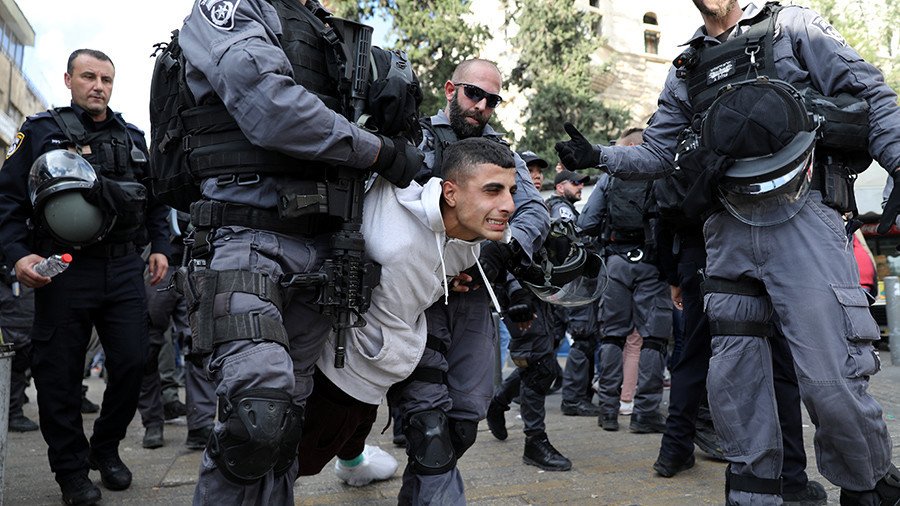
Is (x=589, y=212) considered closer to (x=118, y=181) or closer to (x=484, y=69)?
(x=484, y=69)

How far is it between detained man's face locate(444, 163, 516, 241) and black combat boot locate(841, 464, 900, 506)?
1.62 meters

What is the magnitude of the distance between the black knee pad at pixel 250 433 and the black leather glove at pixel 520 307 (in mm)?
1876

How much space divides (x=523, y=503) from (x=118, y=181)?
2673 millimetres

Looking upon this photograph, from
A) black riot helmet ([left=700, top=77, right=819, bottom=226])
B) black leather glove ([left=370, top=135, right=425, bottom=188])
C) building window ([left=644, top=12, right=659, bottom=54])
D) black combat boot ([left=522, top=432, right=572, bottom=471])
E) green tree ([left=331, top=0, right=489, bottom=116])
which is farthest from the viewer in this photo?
building window ([left=644, top=12, right=659, bottom=54])

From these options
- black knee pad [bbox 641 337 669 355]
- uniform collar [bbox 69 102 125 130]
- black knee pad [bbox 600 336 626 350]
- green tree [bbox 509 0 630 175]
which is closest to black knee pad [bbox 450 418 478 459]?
uniform collar [bbox 69 102 125 130]

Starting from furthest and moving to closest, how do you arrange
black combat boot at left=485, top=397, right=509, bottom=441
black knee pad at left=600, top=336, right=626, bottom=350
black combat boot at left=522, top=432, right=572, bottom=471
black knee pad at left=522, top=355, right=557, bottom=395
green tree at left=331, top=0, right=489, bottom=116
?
green tree at left=331, top=0, right=489, bottom=116 → black knee pad at left=600, top=336, right=626, bottom=350 → black combat boot at left=485, top=397, right=509, bottom=441 → black knee pad at left=522, top=355, right=557, bottom=395 → black combat boot at left=522, top=432, right=572, bottom=471

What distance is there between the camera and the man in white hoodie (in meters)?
2.68

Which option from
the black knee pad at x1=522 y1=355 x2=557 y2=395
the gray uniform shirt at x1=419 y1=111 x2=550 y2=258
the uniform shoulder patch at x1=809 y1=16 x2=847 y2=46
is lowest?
the black knee pad at x1=522 y1=355 x2=557 y2=395

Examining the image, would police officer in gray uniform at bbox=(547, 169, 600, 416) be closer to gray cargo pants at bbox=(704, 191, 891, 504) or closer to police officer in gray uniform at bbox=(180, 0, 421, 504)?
gray cargo pants at bbox=(704, 191, 891, 504)

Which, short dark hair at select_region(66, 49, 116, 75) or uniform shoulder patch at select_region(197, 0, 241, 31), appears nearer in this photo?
uniform shoulder patch at select_region(197, 0, 241, 31)

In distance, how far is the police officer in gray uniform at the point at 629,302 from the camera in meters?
5.52

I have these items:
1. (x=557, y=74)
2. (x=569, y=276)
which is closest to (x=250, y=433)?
(x=569, y=276)

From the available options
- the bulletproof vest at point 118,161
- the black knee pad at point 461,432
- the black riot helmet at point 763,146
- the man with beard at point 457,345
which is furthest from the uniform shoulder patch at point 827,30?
the bulletproof vest at point 118,161

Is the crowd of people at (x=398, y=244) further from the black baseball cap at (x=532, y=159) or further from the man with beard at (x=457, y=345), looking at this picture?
the black baseball cap at (x=532, y=159)
